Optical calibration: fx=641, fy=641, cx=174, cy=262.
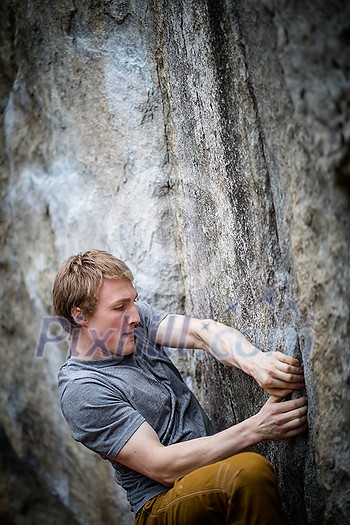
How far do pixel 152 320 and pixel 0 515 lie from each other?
81.1 inches

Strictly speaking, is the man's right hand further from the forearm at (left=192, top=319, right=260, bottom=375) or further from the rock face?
the forearm at (left=192, top=319, right=260, bottom=375)

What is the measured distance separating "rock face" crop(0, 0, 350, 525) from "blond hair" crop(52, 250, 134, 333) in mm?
425

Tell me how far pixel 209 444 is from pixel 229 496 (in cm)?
17

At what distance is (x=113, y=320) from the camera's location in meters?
2.25

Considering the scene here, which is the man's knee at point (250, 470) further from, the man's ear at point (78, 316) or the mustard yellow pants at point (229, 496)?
the man's ear at point (78, 316)

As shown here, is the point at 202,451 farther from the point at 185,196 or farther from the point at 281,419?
the point at 185,196

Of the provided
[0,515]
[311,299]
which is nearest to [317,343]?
[311,299]

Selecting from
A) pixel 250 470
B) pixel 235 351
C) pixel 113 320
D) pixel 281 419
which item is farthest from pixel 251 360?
pixel 113 320

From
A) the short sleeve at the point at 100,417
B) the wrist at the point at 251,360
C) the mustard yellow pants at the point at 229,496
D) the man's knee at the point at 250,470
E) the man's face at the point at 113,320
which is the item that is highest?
the man's face at the point at 113,320

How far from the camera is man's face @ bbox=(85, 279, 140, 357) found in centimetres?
225

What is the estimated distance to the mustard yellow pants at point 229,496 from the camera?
1.81 m

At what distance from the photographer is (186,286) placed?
2838 millimetres

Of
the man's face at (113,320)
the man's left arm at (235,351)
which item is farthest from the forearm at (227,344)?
the man's face at (113,320)

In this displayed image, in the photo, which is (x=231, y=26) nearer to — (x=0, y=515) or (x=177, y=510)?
(x=177, y=510)
